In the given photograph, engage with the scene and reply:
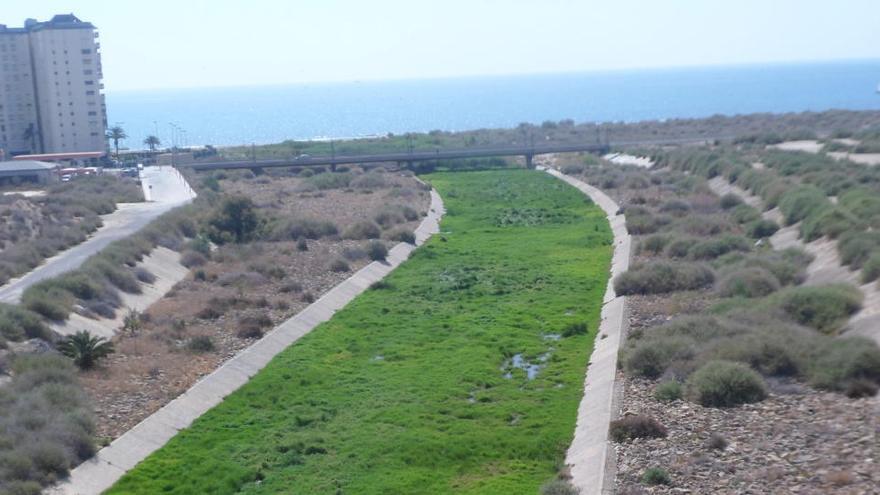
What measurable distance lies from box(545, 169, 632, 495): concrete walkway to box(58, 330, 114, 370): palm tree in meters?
13.1

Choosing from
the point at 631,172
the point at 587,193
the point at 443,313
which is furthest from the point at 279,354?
the point at 631,172

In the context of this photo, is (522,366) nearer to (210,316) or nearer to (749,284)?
(749,284)

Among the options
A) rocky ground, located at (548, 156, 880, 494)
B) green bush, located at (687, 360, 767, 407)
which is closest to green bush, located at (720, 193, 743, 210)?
rocky ground, located at (548, 156, 880, 494)

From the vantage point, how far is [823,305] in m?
29.2

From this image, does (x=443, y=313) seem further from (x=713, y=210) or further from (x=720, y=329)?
(x=713, y=210)

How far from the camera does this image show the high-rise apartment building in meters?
111

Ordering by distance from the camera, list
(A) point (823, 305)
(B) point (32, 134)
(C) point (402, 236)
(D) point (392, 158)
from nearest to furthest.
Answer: (A) point (823, 305), (C) point (402, 236), (D) point (392, 158), (B) point (32, 134)

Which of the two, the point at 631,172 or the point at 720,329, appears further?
→ the point at 631,172

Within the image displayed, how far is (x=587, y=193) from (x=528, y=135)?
2252 inches

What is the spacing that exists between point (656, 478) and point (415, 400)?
348 inches

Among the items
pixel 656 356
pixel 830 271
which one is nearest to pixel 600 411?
pixel 656 356

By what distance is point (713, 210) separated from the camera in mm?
59000

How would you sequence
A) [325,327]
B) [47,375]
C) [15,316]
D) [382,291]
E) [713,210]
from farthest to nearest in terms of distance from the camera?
[713,210]
[382,291]
[325,327]
[15,316]
[47,375]

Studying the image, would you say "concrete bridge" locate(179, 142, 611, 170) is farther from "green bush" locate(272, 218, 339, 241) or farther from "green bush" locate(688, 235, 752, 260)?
"green bush" locate(688, 235, 752, 260)
